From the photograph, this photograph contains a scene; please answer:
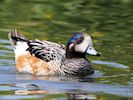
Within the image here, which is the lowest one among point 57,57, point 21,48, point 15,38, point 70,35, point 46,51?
point 57,57

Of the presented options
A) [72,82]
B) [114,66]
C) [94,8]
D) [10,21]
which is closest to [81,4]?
[94,8]

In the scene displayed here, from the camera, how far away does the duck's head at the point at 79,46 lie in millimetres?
12977

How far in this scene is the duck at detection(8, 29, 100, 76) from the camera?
12.9 metres

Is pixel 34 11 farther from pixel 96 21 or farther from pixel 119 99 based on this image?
pixel 119 99

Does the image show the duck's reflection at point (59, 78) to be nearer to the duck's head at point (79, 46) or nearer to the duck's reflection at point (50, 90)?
the duck's reflection at point (50, 90)

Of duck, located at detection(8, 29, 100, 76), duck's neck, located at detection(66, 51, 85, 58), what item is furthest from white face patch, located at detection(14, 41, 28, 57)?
duck's neck, located at detection(66, 51, 85, 58)

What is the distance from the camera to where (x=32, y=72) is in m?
13.0

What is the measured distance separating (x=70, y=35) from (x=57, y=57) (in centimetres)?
323

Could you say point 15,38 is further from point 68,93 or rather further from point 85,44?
point 68,93

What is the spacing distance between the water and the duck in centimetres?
25

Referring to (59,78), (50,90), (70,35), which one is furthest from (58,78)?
(70,35)

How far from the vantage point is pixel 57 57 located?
13023 mm

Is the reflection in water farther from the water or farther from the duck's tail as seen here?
the duck's tail

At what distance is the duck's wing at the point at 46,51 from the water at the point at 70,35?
0.50 meters
